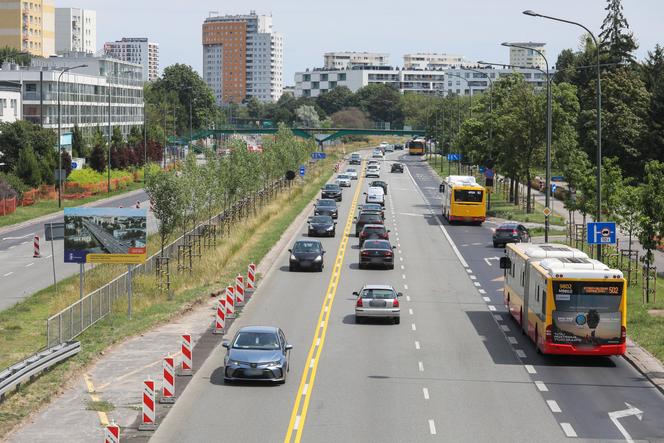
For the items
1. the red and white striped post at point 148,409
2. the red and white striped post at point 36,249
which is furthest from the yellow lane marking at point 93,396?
the red and white striped post at point 36,249

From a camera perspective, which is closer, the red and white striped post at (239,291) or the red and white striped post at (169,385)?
the red and white striped post at (169,385)

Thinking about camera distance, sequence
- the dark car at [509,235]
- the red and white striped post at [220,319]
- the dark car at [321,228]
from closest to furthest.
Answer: the red and white striped post at [220,319], the dark car at [509,235], the dark car at [321,228]

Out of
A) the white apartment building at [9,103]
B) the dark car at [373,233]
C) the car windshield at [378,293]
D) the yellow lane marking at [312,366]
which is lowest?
the yellow lane marking at [312,366]

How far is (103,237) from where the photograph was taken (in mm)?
37750

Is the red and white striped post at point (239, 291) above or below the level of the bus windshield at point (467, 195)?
below

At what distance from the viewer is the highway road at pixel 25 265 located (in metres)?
47.2

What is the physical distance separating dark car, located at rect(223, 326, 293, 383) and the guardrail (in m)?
4.41

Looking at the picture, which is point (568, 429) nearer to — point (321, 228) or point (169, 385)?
point (169, 385)

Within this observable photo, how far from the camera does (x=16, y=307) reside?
42.3m

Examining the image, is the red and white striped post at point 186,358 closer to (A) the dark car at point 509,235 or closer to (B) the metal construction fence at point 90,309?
(B) the metal construction fence at point 90,309

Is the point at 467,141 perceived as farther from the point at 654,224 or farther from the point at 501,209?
the point at 654,224

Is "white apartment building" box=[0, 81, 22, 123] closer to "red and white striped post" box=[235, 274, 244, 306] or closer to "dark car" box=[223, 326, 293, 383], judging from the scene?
"red and white striped post" box=[235, 274, 244, 306]

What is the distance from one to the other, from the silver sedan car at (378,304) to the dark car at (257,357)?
352 inches

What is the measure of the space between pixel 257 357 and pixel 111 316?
12270mm
